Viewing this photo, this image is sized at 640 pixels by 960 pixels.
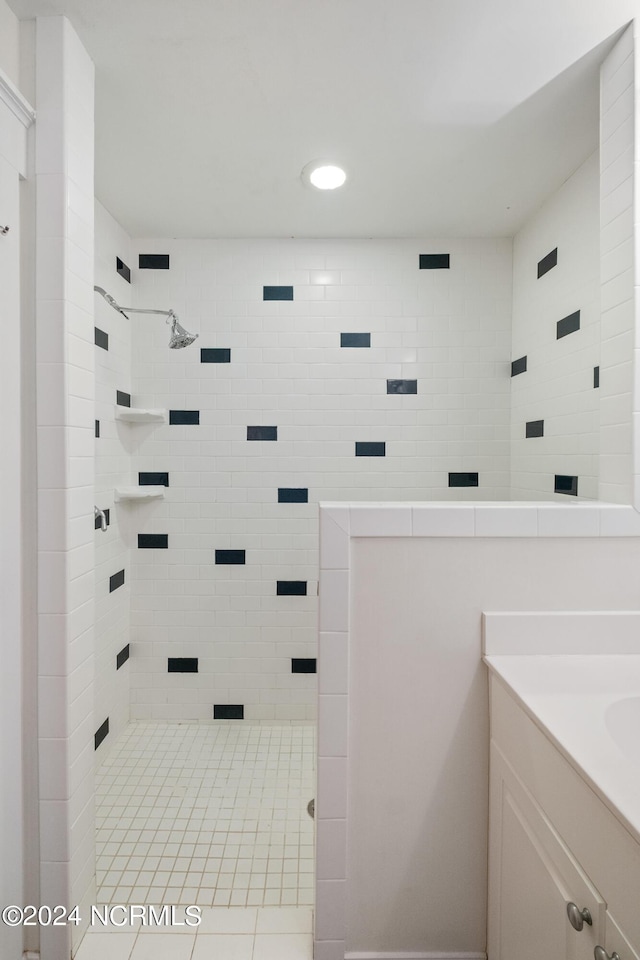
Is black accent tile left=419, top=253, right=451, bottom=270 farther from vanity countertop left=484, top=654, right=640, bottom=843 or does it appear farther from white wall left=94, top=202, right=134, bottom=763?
vanity countertop left=484, top=654, right=640, bottom=843

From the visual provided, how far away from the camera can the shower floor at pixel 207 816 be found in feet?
5.45

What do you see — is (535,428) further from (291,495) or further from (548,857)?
(548,857)

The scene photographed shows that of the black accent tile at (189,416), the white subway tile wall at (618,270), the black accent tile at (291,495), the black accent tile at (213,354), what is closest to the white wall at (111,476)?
the black accent tile at (189,416)

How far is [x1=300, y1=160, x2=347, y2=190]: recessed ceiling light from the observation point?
205 centimetres

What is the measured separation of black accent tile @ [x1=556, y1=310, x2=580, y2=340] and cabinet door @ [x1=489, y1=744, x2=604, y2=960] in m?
1.68

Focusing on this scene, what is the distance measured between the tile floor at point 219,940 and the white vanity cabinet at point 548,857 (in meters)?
0.54

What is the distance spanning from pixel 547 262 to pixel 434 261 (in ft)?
1.93

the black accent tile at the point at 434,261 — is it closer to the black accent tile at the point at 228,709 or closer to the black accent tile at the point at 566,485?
the black accent tile at the point at 566,485

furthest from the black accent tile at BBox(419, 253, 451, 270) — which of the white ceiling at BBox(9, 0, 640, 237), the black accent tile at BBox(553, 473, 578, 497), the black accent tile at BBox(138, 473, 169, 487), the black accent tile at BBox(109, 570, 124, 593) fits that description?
the black accent tile at BBox(109, 570, 124, 593)

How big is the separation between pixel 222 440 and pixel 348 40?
1.72 m

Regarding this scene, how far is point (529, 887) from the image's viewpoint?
42.6 inches

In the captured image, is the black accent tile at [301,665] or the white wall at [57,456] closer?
the white wall at [57,456]

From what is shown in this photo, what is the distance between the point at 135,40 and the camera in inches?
57.6

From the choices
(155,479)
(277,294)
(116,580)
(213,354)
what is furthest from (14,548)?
(277,294)
